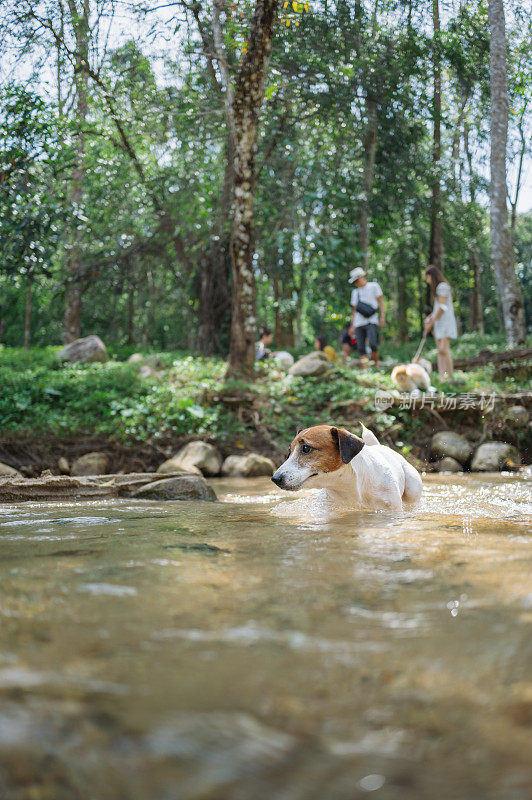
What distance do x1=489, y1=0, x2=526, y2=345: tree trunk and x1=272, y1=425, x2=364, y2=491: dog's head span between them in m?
12.8

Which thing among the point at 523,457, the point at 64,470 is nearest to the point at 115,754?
the point at 64,470

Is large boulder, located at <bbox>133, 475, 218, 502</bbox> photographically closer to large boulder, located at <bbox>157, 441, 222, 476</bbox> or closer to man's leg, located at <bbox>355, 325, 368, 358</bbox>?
large boulder, located at <bbox>157, 441, 222, 476</bbox>

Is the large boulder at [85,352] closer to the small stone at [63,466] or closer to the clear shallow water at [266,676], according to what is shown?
the small stone at [63,466]

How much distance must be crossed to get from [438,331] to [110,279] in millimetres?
11327

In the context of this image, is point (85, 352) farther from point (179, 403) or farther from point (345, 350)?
point (345, 350)

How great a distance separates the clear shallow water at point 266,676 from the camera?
1.20 meters

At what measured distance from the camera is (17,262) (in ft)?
35.7

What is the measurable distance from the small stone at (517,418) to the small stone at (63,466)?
735cm

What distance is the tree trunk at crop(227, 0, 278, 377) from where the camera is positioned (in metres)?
10.7

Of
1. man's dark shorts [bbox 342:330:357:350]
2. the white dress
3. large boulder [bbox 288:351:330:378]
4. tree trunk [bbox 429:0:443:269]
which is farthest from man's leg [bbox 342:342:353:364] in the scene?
tree trunk [bbox 429:0:443:269]

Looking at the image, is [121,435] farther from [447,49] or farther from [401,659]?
[447,49]

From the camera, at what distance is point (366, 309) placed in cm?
1332

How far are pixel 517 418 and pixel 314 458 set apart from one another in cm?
661

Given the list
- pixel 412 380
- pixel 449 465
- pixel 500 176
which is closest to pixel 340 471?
pixel 449 465
